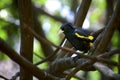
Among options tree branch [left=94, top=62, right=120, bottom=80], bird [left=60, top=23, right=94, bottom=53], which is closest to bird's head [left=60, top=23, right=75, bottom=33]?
bird [left=60, top=23, right=94, bottom=53]

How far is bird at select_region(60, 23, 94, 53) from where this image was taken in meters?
2.18

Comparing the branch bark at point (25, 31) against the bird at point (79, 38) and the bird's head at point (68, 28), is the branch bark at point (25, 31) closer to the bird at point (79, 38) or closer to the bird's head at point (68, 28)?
the bird at point (79, 38)

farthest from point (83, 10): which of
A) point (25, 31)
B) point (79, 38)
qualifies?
point (25, 31)

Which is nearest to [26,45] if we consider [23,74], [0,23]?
[23,74]

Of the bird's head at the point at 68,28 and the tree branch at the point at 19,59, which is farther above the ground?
the bird's head at the point at 68,28

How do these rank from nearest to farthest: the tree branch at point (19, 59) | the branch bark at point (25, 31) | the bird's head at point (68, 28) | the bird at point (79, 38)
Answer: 1. the tree branch at point (19, 59)
2. the branch bark at point (25, 31)
3. the bird at point (79, 38)
4. the bird's head at point (68, 28)

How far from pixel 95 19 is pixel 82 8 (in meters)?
2.43

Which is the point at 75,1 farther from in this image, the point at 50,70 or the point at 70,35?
the point at 50,70

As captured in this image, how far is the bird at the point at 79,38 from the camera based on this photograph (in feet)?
7.16

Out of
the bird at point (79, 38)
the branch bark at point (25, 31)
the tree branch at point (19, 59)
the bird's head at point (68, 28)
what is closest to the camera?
the tree branch at point (19, 59)

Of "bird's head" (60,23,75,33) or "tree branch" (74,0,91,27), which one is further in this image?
"bird's head" (60,23,75,33)

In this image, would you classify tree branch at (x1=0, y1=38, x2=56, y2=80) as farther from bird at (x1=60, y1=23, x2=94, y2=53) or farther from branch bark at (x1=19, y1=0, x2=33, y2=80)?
bird at (x1=60, y1=23, x2=94, y2=53)

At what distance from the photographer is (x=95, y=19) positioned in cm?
466

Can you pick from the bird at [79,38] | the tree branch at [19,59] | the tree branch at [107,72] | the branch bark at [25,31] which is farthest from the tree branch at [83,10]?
the tree branch at [107,72]
